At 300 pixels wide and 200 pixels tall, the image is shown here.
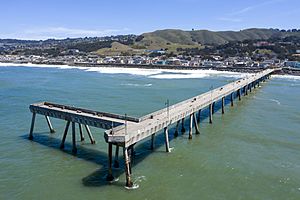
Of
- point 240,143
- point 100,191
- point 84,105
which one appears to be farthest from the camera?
point 84,105

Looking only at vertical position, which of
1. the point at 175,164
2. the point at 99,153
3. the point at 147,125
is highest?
the point at 147,125

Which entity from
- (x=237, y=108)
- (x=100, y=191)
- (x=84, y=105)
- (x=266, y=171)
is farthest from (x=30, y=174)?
(x=237, y=108)

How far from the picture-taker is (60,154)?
28.2 m

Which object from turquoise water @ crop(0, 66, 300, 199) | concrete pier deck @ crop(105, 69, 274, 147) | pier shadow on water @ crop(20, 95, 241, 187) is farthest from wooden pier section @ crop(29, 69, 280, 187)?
turquoise water @ crop(0, 66, 300, 199)

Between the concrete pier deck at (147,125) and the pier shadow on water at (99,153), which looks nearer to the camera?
the concrete pier deck at (147,125)

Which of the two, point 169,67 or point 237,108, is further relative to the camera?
point 169,67

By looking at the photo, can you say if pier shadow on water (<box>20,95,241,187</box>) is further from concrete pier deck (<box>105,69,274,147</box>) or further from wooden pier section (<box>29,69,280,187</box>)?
concrete pier deck (<box>105,69,274,147</box>)

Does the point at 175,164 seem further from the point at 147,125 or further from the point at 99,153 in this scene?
the point at 99,153

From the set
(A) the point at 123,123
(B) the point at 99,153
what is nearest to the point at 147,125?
(A) the point at 123,123

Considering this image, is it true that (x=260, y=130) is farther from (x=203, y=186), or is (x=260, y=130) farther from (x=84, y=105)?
(x=84, y=105)

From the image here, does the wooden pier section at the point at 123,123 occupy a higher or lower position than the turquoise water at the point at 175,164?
higher

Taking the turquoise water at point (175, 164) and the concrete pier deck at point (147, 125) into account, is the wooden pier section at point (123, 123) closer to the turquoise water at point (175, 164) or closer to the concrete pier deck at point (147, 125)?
the concrete pier deck at point (147, 125)

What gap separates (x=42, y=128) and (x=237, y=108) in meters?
27.6

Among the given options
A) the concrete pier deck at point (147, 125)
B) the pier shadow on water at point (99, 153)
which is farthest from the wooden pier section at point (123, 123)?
the pier shadow on water at point (99, 153)
